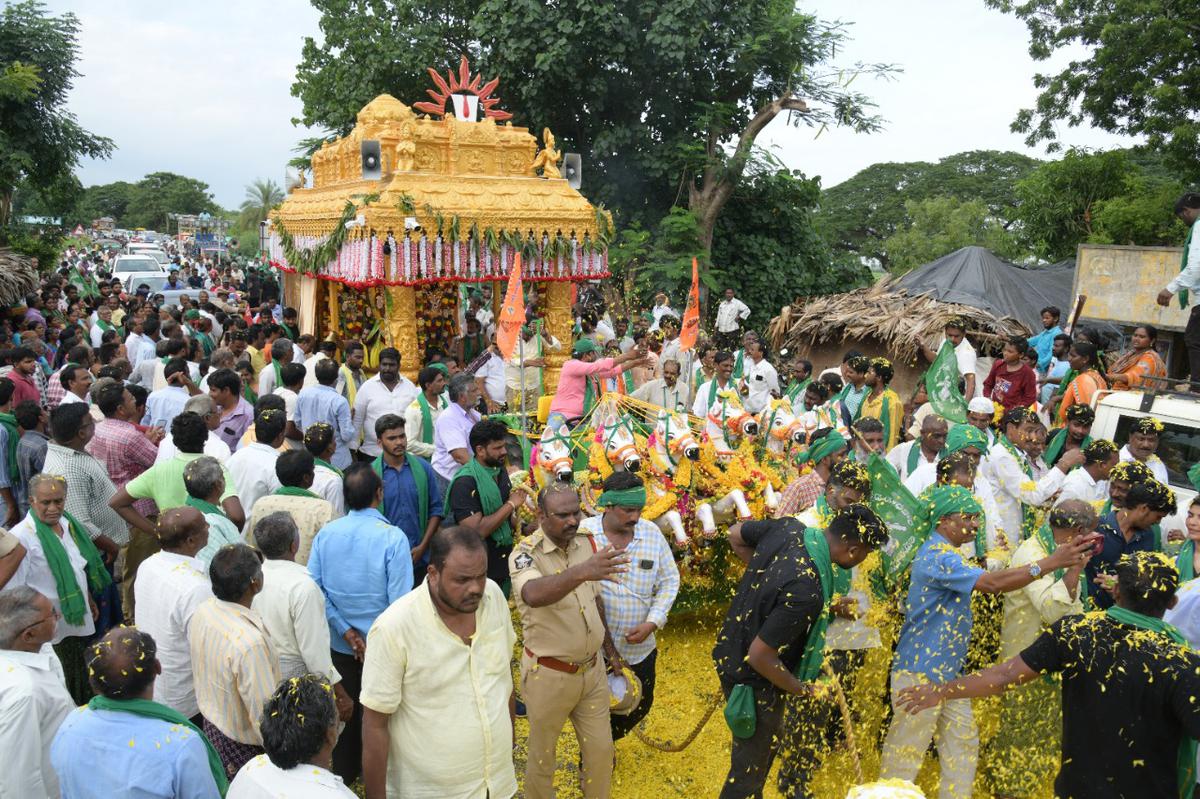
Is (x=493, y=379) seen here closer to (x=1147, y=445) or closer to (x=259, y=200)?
(x=1147, y=445)

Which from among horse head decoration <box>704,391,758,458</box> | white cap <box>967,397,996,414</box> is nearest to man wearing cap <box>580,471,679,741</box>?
horse head decoration <box>704,391,758,458</box>

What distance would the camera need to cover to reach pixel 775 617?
375cm

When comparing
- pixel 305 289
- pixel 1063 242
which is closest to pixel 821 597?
pixel 305 289

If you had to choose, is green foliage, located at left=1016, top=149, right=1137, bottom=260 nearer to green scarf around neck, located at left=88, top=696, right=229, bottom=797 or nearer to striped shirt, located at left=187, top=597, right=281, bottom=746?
striped shirt, located at left=187, top=597, right=281, bottom=746

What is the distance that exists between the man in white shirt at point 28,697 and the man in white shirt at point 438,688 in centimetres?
115

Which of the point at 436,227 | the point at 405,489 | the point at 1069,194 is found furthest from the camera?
the point at 1069,194

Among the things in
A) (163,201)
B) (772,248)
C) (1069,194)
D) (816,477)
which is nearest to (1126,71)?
(1069,194)

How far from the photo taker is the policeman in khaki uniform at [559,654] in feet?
12.9

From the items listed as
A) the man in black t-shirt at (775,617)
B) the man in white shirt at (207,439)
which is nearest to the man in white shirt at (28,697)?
the man in white shirt at (207,439)

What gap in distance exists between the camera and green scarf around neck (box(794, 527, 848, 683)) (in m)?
3.84

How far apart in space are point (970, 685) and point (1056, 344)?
8.54 meters

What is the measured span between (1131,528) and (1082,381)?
342 centimetres

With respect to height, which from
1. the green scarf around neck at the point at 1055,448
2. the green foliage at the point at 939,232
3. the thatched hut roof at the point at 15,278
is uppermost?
the green foliage at the point at 939,232

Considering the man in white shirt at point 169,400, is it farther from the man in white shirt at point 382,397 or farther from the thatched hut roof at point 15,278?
the thatched hut roof at point 15,278
